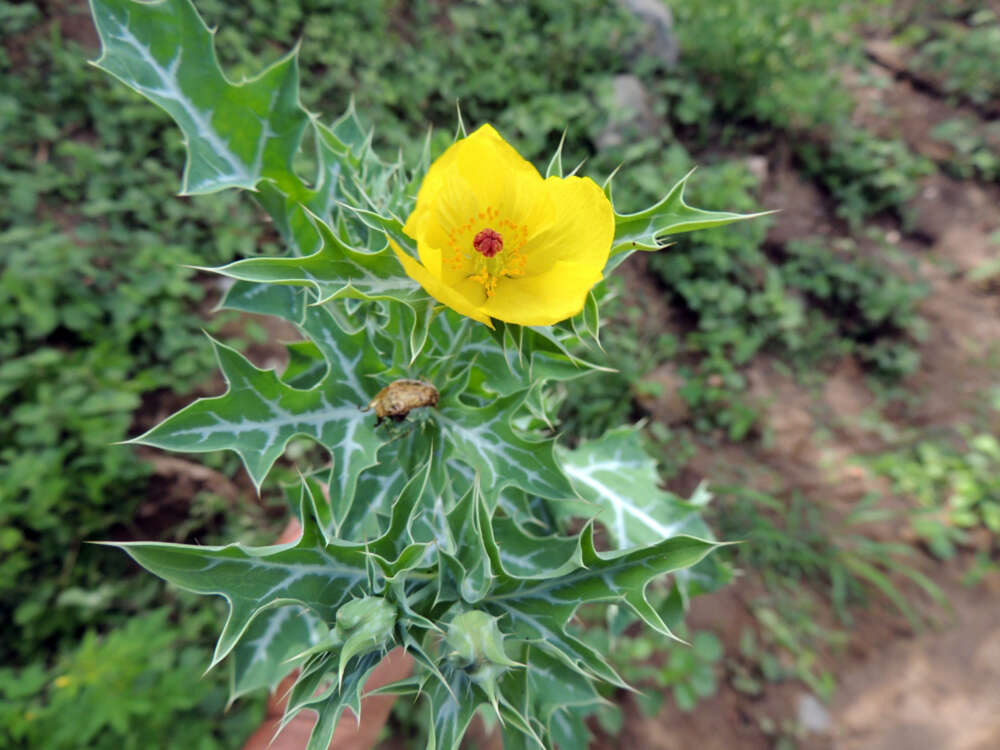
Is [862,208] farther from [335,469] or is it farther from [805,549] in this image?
[335,469]

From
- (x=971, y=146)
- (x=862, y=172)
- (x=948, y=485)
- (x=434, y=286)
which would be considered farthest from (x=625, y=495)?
(x=971, y=146)

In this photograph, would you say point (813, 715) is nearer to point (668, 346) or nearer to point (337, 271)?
point (668, 346)

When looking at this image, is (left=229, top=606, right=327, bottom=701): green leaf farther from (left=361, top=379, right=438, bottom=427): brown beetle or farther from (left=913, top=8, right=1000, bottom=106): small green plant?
(left=913, top=8, right=1000, bottom=106): small green plant

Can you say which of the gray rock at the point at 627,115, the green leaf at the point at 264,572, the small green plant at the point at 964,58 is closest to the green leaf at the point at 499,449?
the green leaf at the point at 264,572

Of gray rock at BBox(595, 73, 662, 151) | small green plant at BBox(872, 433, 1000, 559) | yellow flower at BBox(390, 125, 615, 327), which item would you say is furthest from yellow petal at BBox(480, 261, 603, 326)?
small green plant at BBox(872, 433, 1000, 559)

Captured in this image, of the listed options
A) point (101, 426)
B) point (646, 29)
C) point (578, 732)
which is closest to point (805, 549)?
point (578, 732)

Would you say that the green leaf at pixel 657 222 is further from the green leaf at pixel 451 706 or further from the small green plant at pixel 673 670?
A: the small green plant at pixel 673 670
